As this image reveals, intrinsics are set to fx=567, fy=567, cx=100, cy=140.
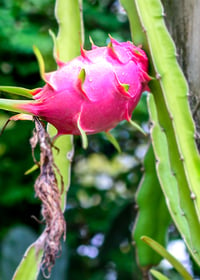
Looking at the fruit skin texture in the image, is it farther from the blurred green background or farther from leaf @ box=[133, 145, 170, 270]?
the blurred green background

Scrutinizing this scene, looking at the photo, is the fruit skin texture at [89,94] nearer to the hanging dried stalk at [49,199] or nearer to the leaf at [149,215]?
the hanging dried stalk at [49,199]

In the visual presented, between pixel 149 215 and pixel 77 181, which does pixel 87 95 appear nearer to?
pixel 149 215

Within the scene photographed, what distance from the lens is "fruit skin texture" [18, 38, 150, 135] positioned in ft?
2.14

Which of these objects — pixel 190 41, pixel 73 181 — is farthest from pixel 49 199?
pixel 73 181

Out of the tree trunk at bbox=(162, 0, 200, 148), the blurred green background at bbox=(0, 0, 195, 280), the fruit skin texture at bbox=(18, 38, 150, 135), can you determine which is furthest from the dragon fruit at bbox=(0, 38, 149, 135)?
the blurred green background at bbox=(0, 0, 195, 280)

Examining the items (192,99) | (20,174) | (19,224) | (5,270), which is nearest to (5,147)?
Answer: (20,174)

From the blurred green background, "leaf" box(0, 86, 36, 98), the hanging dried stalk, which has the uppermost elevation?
"leaf" box(0, 86, 36, 98)

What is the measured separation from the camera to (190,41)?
2.61 feet

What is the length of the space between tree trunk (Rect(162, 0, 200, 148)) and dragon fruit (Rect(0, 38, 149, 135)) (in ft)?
0.40

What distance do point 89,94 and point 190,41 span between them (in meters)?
0.22

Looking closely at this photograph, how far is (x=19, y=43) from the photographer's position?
1.51 meters

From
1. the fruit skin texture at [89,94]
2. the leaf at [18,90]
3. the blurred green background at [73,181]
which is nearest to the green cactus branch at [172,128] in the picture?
the fruit skin texture at [89,94]

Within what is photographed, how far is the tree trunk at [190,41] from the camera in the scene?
786 millimetres

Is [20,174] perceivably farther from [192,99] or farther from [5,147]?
[192,99]
